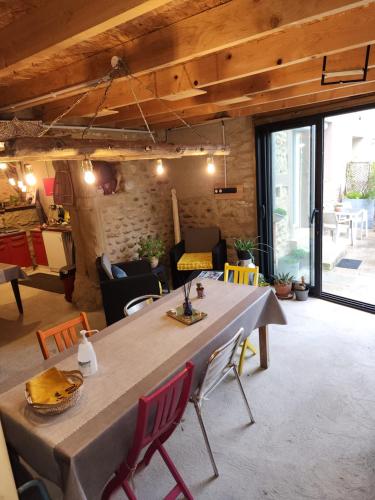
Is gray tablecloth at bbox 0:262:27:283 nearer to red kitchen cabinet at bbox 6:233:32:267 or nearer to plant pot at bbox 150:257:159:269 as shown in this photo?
plant pot at bbox 150:257:159:269

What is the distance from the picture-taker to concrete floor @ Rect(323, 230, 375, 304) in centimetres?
458

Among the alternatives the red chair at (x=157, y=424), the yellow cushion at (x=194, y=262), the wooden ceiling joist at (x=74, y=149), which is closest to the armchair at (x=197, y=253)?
the yellow cushion at (x=194, y=262)

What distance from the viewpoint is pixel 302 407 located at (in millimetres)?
2592

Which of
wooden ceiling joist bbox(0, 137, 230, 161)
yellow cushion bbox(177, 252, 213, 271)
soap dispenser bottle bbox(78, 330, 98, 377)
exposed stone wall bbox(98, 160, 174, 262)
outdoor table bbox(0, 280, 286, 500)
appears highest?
wooden ceiling joist bbox(0, 137, 230, 161)

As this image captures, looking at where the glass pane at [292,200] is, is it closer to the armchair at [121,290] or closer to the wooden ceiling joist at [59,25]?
the armchair at [121,290]

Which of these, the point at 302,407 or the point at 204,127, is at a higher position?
the point at 204,127

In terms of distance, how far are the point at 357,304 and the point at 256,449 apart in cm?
271

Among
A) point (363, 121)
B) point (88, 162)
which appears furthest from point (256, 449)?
point (363, 121)

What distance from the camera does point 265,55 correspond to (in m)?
2.26

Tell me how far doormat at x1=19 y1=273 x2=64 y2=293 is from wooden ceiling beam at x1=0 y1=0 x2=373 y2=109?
4118 millimetres

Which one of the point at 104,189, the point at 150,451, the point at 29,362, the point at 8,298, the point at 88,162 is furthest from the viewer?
the point at 8,298

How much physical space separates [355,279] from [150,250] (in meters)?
3.27

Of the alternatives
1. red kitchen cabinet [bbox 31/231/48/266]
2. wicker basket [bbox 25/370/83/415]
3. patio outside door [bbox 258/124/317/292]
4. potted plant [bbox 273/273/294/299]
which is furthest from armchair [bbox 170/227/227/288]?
red kitchen cabinet [bbox 31/231/48/266]

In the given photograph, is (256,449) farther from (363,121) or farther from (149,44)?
(363,121)
